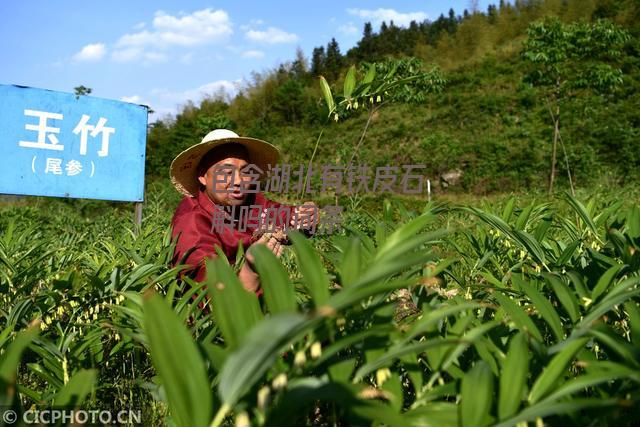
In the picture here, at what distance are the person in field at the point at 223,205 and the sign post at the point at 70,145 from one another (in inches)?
58.2

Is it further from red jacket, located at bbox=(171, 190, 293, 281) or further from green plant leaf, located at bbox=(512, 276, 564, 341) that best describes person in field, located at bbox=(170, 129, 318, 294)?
green plant leaf, located at bbox=(512, 276, 564, 341)

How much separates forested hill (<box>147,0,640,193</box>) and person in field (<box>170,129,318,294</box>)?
4179 millimetres

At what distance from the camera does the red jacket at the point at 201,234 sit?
138cm

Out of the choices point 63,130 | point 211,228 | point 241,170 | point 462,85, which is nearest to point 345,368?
point 211,228

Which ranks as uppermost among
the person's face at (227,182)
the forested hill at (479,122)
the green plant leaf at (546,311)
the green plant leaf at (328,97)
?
the forested hill at (479,122)

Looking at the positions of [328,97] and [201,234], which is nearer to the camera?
[328,97]

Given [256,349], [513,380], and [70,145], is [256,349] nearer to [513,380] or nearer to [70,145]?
[513,380]

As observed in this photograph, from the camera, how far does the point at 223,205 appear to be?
1663mm

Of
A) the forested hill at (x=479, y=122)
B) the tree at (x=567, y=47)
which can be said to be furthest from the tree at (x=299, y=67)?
the tree at (x=567, y=47)

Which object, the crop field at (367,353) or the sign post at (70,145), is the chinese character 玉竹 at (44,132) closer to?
the sign post at (70,145)

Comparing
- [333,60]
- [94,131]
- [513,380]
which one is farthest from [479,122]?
[333,60]

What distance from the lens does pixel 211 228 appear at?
60.1 inches

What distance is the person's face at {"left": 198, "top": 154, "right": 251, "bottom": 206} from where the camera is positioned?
1.62 meters

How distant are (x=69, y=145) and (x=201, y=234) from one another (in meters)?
2.09
